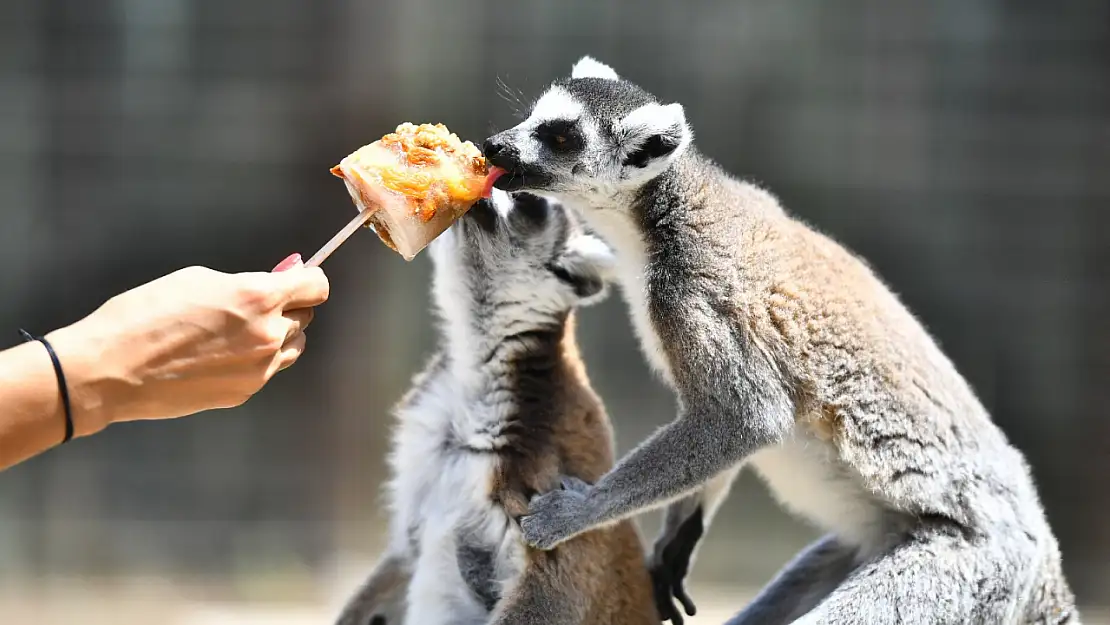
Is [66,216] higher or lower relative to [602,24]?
lower

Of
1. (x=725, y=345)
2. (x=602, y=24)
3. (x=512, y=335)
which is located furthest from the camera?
(x=602, y=24)

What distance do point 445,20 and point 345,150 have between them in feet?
2.63

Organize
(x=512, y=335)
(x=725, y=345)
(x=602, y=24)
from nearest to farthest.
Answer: (x=725, y=345), (x=512, y=335), (x=602, y=24)

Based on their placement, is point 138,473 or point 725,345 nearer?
point 725,345

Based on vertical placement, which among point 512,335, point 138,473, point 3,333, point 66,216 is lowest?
point 138,473

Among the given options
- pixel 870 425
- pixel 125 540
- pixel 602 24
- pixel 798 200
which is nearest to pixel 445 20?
pixel 602 24

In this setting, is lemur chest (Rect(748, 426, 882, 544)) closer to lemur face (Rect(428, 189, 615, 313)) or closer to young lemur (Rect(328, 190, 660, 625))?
young lemur (Rect(328, 190, 660, 625))

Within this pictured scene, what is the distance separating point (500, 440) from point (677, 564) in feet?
2.17

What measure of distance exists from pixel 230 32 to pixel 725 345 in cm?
380

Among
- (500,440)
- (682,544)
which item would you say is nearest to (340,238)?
(500,440)

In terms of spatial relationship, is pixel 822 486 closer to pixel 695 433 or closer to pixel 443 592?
pixel 695 433

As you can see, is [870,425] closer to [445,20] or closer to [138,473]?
[445,20]

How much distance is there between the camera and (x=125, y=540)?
5.59 m

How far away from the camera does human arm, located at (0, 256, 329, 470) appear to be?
5.86 feet
